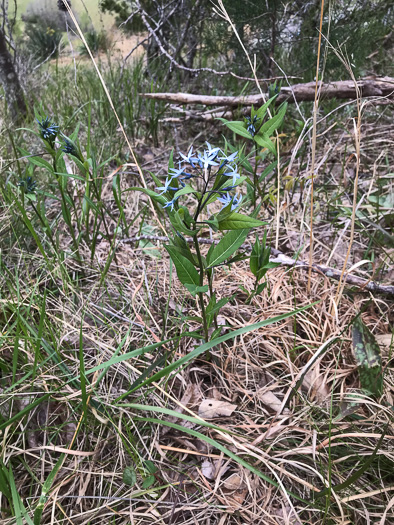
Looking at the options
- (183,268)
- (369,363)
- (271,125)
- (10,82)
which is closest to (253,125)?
(271,125)

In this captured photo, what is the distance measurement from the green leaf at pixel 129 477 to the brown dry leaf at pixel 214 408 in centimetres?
23

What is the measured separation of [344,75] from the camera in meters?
2.64

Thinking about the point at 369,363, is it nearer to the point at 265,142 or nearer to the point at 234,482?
the point at 234,482

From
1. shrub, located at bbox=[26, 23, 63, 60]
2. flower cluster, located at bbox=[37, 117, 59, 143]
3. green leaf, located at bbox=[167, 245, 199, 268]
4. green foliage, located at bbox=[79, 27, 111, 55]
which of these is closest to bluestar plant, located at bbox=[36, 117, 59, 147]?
flower cluster, located at bbox=[37, 117, 59, 143]

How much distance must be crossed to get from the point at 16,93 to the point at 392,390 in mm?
2965

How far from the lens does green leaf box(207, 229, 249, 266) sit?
955 millimetres

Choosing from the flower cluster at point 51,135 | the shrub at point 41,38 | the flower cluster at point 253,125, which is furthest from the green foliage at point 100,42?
the shrub at point 41,38

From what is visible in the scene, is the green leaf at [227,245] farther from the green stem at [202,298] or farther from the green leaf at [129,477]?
the green leaf at [129,477]

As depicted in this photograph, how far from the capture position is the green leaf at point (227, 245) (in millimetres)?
955

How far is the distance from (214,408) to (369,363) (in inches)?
18.3

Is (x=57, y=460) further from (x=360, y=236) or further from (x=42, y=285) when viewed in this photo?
(x=360, y=236)

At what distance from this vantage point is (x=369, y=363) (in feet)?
3.45

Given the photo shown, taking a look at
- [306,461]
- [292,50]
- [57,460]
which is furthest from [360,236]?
[292,50]

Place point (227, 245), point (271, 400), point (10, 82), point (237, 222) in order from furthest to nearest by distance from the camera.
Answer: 1. point (10, 82)
2. point (271, 400)
3. point (227, 245)
4. point (237, 222)
